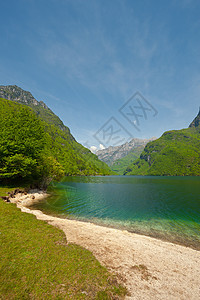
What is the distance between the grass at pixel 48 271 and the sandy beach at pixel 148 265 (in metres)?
1.09

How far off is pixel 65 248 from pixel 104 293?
16.1 feet

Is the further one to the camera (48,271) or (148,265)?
(148,265)

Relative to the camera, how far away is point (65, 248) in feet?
34.9

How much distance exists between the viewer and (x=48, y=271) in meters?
7.78

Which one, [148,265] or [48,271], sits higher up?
[48,271]

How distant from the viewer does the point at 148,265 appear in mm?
9984

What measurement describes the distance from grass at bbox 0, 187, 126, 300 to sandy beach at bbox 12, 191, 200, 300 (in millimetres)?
1092

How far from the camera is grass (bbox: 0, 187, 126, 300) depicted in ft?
21.3

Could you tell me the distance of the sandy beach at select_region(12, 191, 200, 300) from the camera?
7.62m

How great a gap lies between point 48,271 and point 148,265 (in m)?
7.63

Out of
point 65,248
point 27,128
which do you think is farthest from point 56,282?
point 27,128

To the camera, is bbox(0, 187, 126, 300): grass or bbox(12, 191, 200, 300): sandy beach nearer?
bbox(0, 187, 126, 300): grass

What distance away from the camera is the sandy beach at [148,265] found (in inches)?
300

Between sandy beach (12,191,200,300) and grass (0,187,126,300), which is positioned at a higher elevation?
grass (0,187,126,300)
